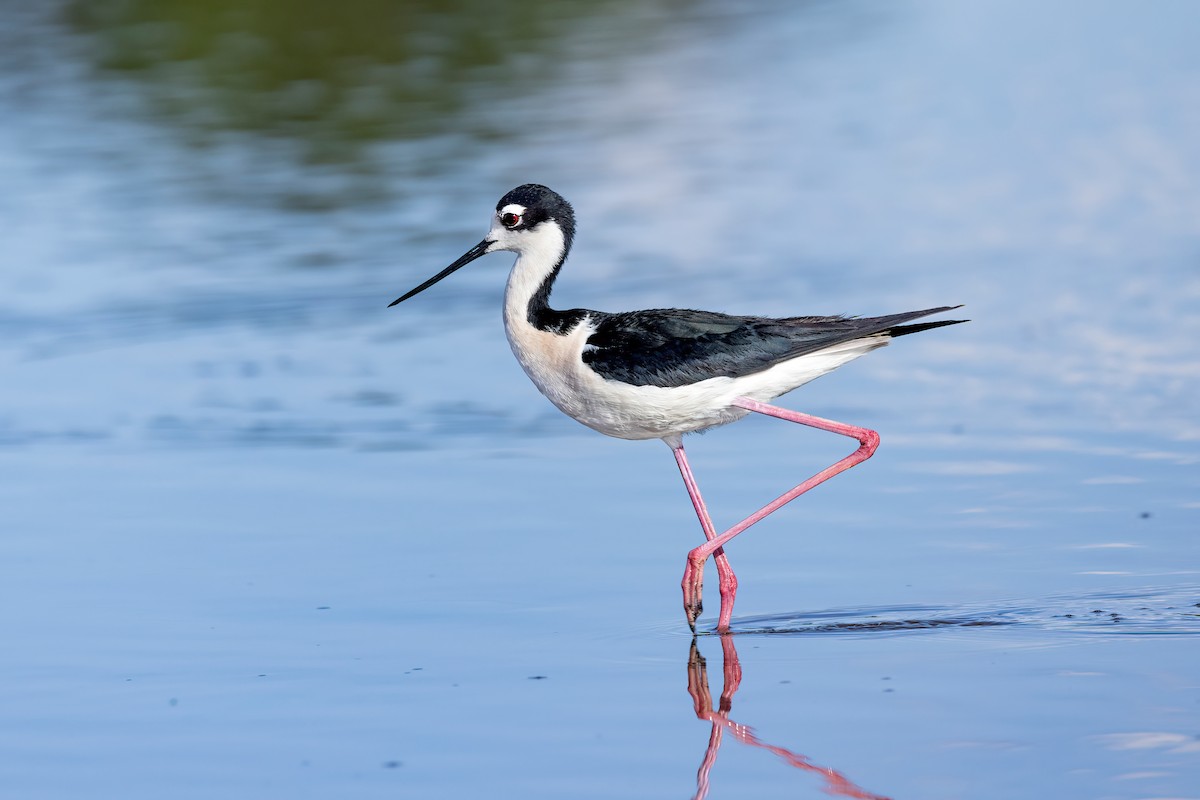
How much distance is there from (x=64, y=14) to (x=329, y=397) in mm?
16873

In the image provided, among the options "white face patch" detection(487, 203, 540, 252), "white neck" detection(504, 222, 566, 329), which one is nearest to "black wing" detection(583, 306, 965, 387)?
"white neck" detection(504, 222, 566, 329)

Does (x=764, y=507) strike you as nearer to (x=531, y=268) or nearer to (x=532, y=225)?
(x=531, y=268)

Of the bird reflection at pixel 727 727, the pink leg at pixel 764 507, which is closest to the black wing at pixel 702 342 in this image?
the pink leg at pixel 764 507

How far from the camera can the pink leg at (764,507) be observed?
6848 mm

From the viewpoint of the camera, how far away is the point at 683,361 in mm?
7188

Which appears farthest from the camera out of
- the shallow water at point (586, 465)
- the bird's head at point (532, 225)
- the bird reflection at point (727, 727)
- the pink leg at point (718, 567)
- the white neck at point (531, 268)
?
the bird's head at point (532, 225)

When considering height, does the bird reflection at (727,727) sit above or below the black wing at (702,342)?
below

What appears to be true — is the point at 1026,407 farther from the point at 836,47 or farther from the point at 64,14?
the point at 64,14

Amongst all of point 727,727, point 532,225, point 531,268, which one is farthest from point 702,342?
point 727,727

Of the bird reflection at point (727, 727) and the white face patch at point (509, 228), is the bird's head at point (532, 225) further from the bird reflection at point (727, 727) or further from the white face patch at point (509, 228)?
the bird reflection at point (727, 727)

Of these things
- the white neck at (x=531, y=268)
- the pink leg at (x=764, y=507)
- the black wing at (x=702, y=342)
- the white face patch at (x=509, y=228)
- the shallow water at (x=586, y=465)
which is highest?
the white face patch at (x=509, y=228)

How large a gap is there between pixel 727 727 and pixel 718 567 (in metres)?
1.31

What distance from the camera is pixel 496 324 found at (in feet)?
37.8

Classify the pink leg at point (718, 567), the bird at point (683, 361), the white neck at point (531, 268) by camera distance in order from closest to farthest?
the pink leg at point (718, 567) < the bird at point (683, 361) < the white neck at point (531, 268)
